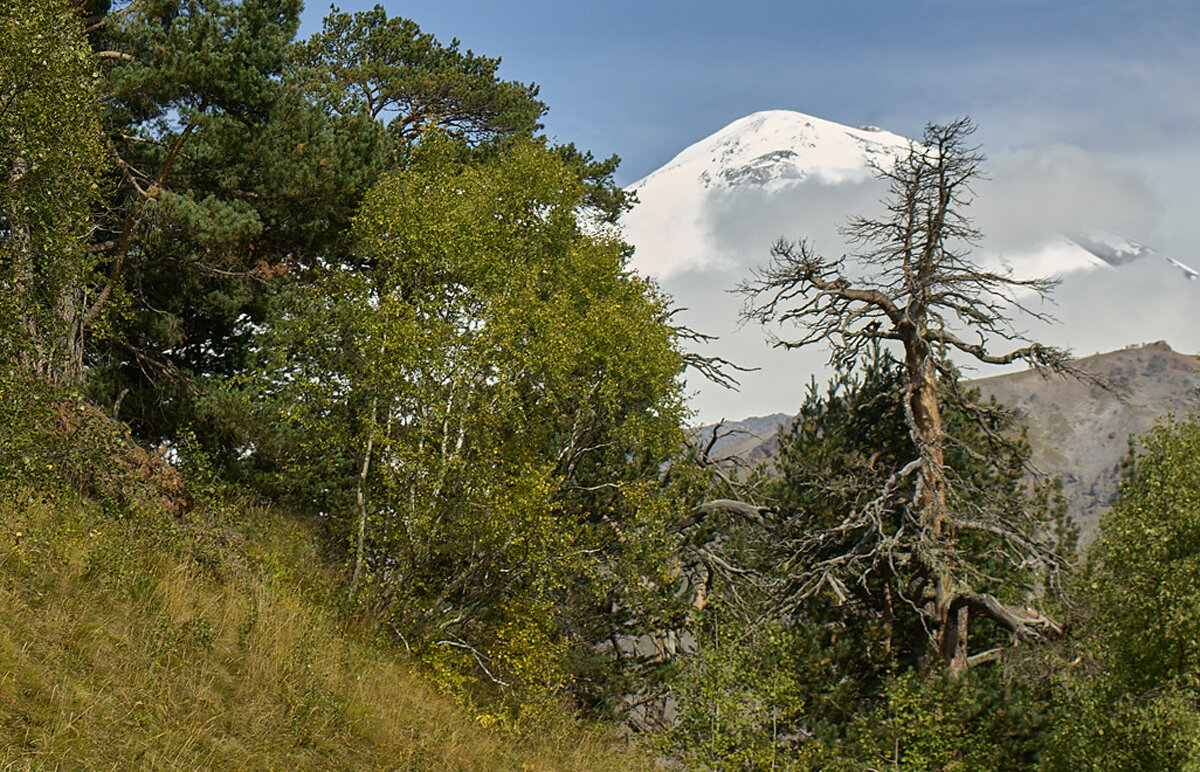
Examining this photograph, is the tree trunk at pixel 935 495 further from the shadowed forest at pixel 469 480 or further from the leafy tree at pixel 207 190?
the leafy tree at pixel 207 190

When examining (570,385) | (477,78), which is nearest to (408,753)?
(570,385)

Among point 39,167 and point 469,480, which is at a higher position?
point 39,167

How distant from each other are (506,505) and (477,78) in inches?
734

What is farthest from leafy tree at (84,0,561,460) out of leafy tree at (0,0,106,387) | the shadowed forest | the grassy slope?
the grassy slope

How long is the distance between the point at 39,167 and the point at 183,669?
248 inches

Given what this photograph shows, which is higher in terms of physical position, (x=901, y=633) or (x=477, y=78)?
(x=477, y=78)

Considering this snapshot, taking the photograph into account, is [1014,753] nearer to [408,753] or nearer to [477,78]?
[408,753]

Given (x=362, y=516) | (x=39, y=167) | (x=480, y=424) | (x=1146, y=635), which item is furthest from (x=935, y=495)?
(x=39, y=167)

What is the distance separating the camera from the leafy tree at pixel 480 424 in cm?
1608

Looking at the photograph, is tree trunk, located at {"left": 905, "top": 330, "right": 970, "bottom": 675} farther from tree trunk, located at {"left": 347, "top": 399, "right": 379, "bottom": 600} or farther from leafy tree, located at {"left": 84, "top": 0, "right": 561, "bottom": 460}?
leafy tree, located at {"left": 84, "top": 0, "right": 561, "bottom": 460}

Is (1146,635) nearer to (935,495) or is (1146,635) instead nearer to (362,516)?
(935,495)

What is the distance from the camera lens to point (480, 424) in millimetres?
17062

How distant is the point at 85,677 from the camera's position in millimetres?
8328

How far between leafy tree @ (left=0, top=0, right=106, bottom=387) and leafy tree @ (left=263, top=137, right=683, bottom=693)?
5053 mm
